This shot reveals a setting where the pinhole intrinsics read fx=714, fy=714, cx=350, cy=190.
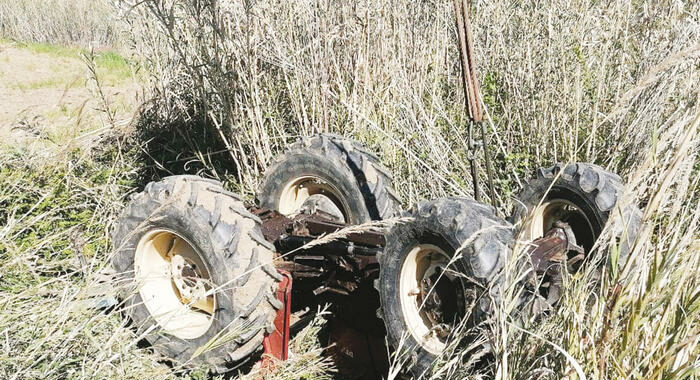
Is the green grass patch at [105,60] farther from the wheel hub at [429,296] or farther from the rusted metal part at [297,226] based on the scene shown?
the wheel hub at [429,296]

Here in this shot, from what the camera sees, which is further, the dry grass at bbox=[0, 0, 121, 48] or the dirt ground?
the dry grass at bbox=[0, 0, 121, 48]

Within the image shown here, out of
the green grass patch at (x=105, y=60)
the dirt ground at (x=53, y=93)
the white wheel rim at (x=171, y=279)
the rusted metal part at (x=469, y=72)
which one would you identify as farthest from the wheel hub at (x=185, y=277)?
the green grass patch at (x=105, y=60)

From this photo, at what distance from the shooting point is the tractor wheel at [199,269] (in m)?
3.51

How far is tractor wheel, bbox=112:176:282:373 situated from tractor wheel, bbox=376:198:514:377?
632mm

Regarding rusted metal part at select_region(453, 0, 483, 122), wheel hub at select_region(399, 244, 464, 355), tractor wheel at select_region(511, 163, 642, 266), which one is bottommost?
wheel hub at select_region(399, 244, 464, 355)

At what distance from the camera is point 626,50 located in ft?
16.2

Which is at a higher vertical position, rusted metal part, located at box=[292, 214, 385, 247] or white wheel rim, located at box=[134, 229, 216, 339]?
rusted metal part, located at box=[292, 214, 385, 247]

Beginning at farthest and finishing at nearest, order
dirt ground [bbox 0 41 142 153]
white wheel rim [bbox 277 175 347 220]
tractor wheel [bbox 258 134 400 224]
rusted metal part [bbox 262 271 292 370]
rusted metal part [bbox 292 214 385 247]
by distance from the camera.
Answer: dirt ground [bbox 0 41 142 153]
white wheel rim [bbox 277 175 347 220]
tractor wheel [bbox 258 134 400 224]
rusted metal part [bbox 292 214 385 247]
rusted metal part [bbox 262 271 292 370]

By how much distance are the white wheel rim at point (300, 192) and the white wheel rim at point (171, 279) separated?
0.85 meters

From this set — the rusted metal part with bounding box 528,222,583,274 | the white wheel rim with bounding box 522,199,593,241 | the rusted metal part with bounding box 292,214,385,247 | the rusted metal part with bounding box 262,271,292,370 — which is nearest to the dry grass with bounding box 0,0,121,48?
the rusted metal part with bounding box 292,214,385,247

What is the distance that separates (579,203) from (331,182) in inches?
58.6

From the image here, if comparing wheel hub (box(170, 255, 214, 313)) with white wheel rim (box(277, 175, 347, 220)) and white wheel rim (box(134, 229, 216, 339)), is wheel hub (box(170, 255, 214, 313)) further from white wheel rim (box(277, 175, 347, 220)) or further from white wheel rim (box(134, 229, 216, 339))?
white wheel rim (box(277, 175, 347, 220))

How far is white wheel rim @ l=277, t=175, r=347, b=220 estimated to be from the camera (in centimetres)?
452

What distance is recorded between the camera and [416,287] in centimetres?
336
